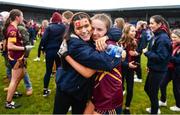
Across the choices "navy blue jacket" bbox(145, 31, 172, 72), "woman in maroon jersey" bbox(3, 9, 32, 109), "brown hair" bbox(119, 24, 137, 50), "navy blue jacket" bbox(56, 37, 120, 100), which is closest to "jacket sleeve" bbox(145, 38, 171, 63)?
"navy blue jacket" bbox(145, 31, 172, 72)

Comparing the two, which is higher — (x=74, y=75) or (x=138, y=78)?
(x=74, y=75)

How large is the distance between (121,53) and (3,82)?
6.02m

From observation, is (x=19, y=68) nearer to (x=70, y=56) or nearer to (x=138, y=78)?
(x=70, y=56)

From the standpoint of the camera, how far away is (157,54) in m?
5.58

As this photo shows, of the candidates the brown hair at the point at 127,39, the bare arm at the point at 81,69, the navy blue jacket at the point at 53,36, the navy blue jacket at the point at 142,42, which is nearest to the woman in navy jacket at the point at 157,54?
the brown hair at the point at 127,39

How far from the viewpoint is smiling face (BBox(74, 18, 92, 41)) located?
11.3 ft

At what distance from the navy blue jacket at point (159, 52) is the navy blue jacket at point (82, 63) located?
2.19m

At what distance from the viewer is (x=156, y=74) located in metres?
5.72

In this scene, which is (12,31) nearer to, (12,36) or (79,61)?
(12,36)

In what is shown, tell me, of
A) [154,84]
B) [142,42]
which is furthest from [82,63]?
[142,42]

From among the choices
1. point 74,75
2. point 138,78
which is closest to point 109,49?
point 74,75

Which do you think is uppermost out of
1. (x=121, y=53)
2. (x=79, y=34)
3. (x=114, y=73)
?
→ (x=79, y=34)

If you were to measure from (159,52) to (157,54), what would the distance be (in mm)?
53

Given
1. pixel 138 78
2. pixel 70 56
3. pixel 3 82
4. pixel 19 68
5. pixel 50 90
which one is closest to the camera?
pixel 70 56
